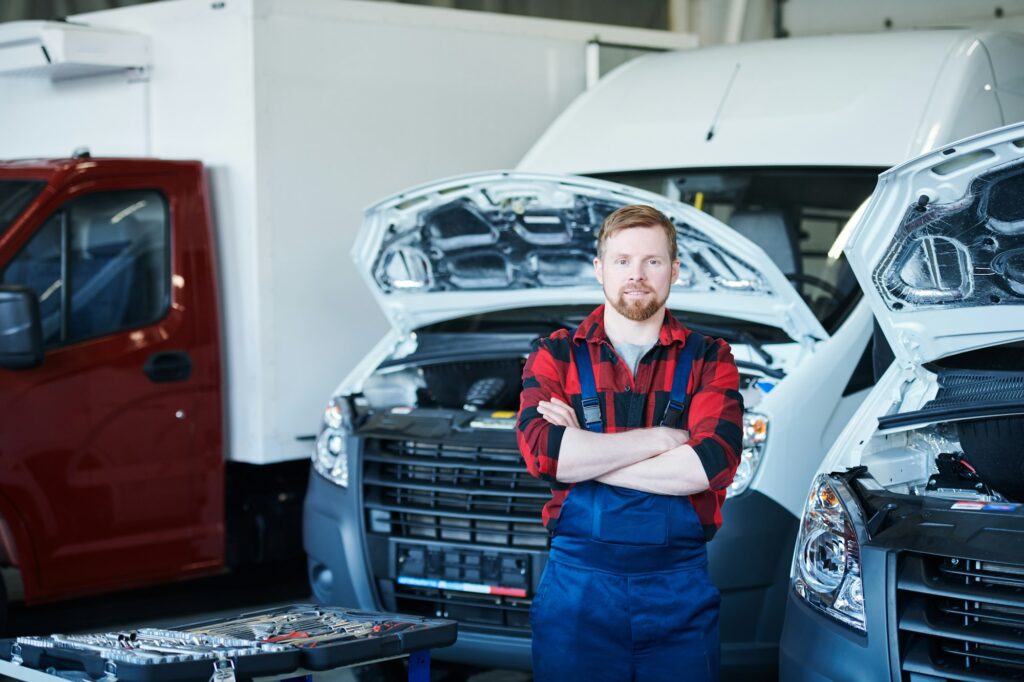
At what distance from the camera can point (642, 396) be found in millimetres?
3291

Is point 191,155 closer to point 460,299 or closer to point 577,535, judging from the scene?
point 460,299

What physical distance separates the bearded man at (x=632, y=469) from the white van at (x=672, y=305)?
1111 mm

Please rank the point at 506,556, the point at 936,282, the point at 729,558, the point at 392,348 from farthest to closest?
the point at 392,348, the point at 506,556, the point at 729,558, the point at 936,282

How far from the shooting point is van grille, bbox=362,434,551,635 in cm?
457

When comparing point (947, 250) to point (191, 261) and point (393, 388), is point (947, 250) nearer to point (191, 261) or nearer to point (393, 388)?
point (393, 388)

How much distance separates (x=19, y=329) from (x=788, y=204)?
3162mm

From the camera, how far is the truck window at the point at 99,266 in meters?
5.46

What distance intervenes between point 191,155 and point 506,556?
8.56ft

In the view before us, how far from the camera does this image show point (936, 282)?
12.4ft

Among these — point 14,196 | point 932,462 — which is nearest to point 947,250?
point 932,462

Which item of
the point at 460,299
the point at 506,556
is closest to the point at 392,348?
the point at 460,299

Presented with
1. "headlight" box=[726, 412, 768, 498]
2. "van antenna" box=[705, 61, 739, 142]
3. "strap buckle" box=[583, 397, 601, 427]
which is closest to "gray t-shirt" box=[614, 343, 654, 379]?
"strap buckle" box=[583, 397, 601, 427]

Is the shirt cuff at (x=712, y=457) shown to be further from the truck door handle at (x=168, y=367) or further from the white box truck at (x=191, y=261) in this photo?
the truck door handle at (x=168, y=367)

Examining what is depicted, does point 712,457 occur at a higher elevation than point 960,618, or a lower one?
higher
